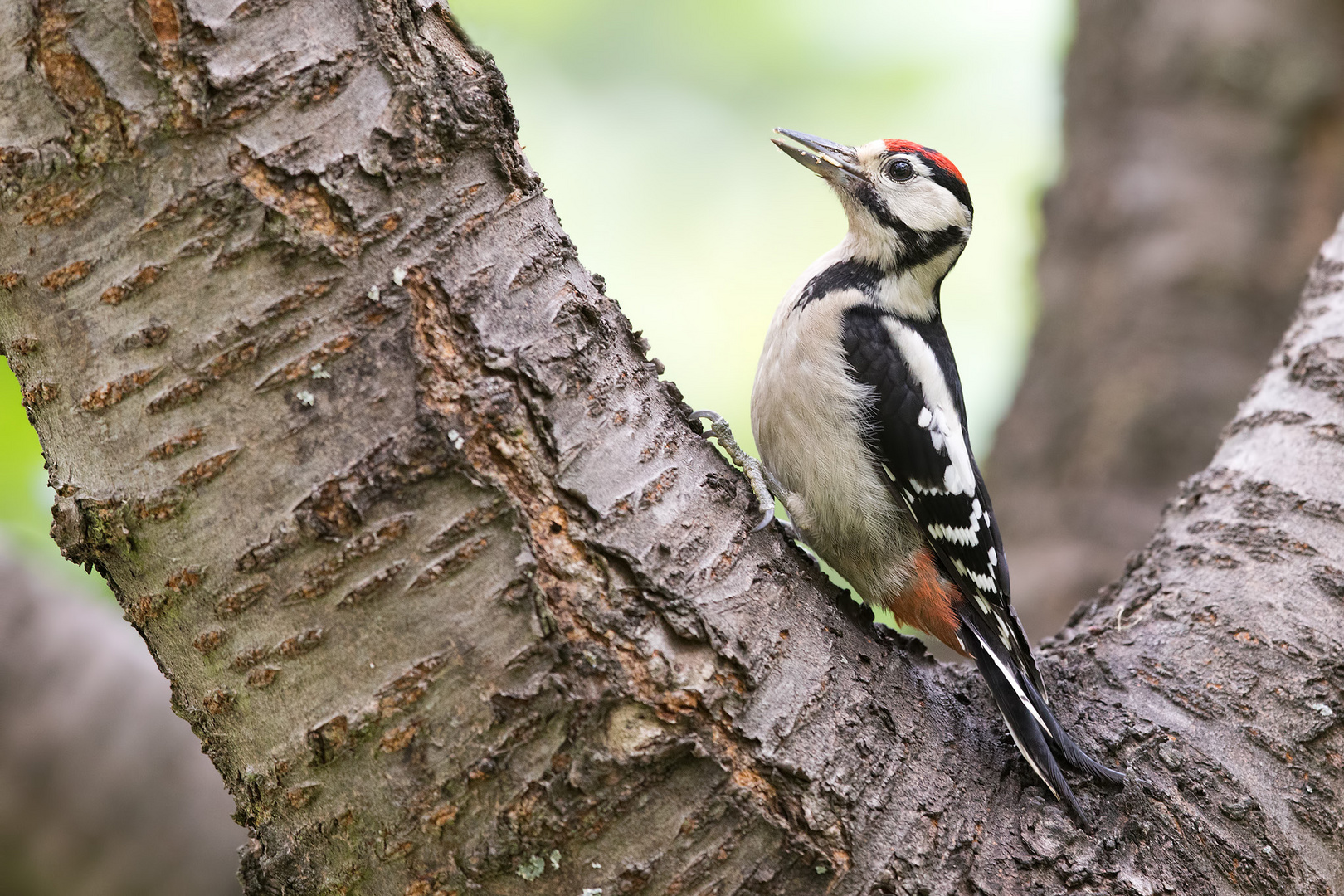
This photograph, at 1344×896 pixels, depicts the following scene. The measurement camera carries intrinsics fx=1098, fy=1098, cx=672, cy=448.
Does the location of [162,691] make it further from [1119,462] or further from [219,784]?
[1119,462]

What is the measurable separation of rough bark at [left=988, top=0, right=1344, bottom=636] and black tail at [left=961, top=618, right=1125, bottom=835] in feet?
6.32

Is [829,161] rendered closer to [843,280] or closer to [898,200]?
[898,200]

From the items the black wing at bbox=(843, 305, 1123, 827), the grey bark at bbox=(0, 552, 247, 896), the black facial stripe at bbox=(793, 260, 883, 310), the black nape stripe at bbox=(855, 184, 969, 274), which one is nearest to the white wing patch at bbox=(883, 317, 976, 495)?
the black wing at bbox=(843, 305, 1123, 827)

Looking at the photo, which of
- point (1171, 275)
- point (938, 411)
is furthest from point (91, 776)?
point (1171, 275)

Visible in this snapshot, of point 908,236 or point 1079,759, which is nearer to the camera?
point 1079,759

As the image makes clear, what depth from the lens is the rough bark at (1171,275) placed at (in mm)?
4199

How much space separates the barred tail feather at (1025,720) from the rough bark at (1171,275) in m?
1.90

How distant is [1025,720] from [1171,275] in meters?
2.89

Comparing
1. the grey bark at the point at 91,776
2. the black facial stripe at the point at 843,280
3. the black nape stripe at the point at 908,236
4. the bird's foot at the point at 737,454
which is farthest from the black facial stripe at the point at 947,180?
the grey bark at the point at 91,776

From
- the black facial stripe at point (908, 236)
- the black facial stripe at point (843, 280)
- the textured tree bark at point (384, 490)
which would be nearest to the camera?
the textured tree bark at point (384, 490)

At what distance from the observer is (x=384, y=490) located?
146 cm

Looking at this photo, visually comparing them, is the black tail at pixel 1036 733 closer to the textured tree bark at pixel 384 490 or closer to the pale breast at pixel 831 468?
the textured tree bark at pixel 384 490

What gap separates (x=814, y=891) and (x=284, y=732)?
0.78 meters

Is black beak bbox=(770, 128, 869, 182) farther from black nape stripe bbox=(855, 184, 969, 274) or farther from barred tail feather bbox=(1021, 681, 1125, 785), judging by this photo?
barred tail feather bbox=(1021, 681, 1125, 785)
